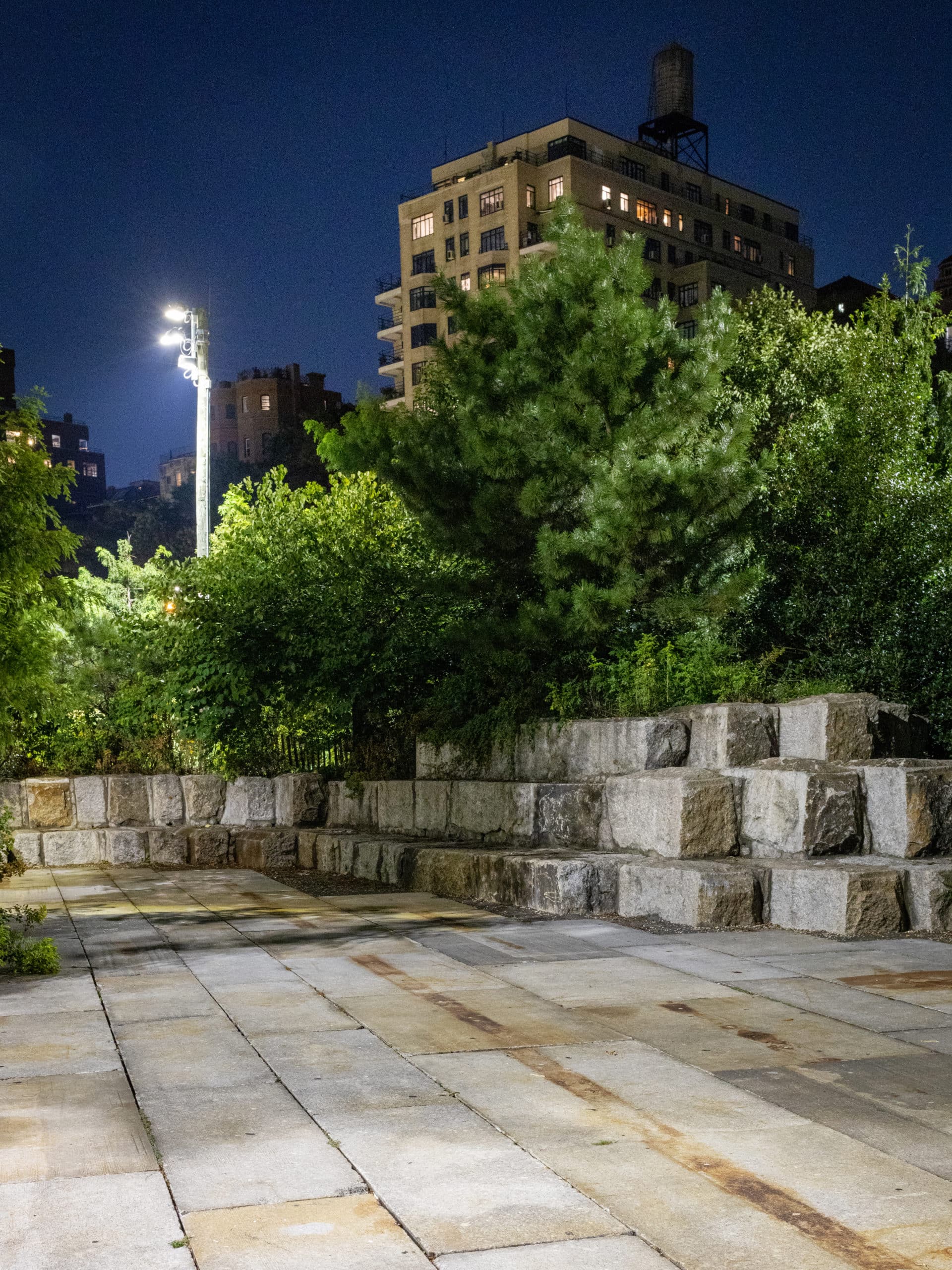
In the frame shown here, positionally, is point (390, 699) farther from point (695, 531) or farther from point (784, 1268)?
point (784, 1268)

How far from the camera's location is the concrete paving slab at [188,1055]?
15.9 ft

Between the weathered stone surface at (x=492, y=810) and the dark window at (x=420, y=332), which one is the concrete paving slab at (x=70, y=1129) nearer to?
the weathered stone surface at (x=492, y=810)

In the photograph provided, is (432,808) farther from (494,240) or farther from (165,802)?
(494,240)

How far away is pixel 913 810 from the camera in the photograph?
8.91 meters

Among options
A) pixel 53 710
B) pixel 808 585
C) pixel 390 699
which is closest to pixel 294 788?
pixel 390 699

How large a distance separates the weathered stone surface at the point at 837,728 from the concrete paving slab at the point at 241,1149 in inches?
250

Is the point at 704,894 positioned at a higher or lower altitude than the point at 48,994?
higher

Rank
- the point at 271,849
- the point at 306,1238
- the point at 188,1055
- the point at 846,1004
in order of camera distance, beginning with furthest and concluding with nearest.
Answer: the point at 271,849 < the point at 846,1004 < the point at 188,1055 < the point at 306,1238

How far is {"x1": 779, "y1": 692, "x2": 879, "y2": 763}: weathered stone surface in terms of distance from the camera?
32.6 feet

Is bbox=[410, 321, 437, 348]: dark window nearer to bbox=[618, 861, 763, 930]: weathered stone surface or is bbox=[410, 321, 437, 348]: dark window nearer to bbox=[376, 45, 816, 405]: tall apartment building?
bbox=[376, 45, 816, 405]: tall apartment building

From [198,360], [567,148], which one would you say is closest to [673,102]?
[567,148]

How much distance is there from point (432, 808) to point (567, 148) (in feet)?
183

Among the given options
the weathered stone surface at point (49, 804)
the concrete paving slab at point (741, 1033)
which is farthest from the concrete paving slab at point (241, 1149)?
the weathered stone surface at point (49, 804)

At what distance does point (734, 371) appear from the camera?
16625 mm
